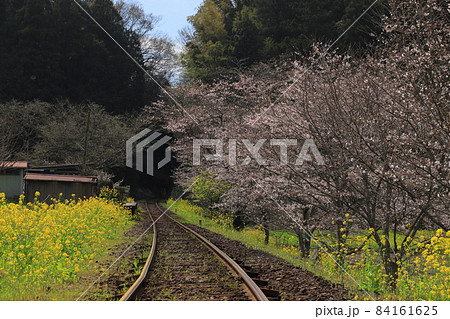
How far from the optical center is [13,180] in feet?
118

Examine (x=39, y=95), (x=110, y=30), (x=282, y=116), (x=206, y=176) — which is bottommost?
(x=206, y=176)

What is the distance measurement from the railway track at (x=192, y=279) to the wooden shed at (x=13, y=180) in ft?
89.3

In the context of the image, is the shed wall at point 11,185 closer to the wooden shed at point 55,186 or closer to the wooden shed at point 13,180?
the wooden shed at point 13,180

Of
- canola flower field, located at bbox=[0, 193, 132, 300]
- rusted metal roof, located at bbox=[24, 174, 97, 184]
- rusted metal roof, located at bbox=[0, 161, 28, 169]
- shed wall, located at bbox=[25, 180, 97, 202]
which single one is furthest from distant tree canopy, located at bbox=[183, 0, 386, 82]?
canola flower field, located at bbox=[0, 193, 132, 300]

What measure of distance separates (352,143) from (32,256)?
6.88 metres

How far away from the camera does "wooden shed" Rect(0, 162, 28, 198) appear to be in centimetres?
3556

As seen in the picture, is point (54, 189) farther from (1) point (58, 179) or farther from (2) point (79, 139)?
(2) point (79, 139)

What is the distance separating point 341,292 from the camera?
7.11 m

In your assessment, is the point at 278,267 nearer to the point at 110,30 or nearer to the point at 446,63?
the point at 446,63

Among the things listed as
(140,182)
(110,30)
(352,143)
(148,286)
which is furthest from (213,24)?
(148,286)

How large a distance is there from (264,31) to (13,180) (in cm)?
2455

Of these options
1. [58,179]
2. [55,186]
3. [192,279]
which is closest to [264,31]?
[58,179]

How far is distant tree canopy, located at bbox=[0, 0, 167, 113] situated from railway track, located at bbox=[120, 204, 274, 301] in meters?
44.6

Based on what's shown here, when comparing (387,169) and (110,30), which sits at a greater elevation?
(110,30)
